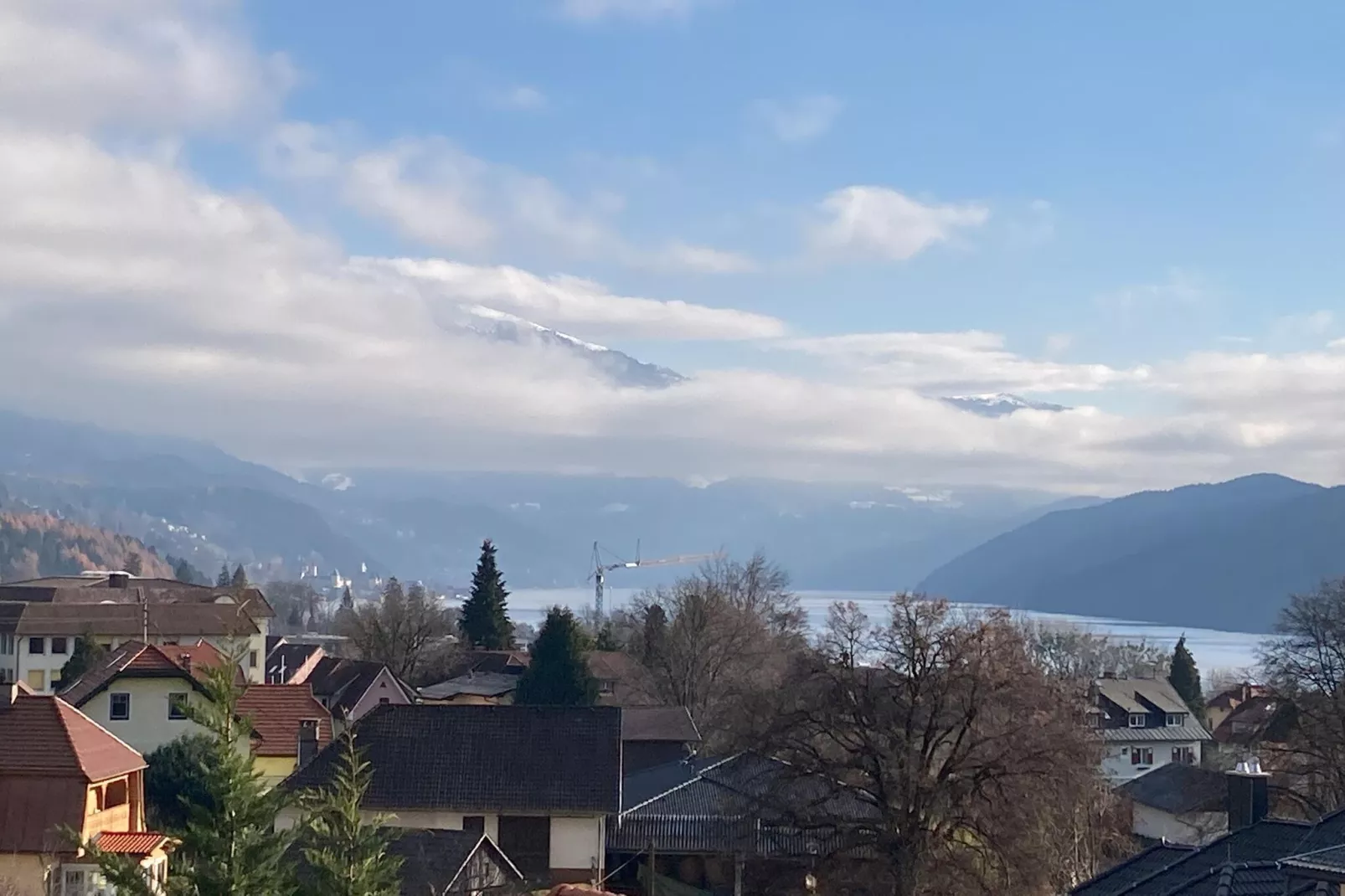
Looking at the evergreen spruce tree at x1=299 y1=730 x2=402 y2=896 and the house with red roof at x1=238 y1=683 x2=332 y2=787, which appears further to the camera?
the house with red roof at x1=238 y1=683 x2=332 y2=787

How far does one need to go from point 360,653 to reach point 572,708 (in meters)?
49.3

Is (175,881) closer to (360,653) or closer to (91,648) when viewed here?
(91,648)

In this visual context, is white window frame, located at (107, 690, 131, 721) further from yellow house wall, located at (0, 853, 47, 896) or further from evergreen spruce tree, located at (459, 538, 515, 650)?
evergreen spruce tree, located at (459, 538, 515, 650)

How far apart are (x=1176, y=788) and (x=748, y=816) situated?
28.8 meters

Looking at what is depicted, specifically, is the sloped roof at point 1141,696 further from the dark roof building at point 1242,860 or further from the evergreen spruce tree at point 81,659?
the dark roof building at point 1242,860

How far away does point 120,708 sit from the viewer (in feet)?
140

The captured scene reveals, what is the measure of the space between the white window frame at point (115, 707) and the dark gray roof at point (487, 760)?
7.76 m

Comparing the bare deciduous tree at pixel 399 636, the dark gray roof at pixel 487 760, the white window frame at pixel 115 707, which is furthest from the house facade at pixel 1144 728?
the white window frame at pixel 115 707

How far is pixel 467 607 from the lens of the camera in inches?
3484

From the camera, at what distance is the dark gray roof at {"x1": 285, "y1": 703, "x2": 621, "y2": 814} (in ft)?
122

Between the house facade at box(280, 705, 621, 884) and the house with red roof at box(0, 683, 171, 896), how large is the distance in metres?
7.07

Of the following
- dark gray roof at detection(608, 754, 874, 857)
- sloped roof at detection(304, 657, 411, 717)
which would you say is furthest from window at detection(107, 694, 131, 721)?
sloped roof at detection(304, 657, 411, 717)

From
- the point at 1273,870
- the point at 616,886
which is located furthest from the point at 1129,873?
the point at 616,886

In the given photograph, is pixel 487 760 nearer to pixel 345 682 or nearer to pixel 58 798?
pixel 58 798
